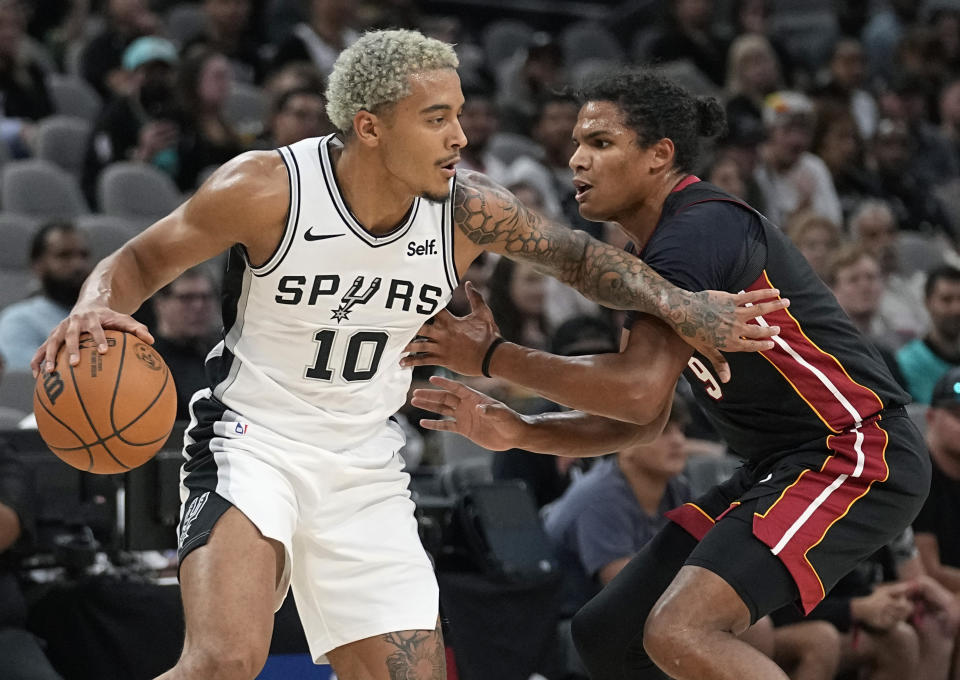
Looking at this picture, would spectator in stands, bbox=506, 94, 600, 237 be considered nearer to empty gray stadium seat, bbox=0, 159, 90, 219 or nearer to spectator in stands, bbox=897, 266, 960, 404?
spectator in stands, bbox=897, 266, 960, 404

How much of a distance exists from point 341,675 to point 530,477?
9.78 ft

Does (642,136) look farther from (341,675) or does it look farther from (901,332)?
(901,332)

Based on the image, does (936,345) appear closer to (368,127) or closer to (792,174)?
(792,174)

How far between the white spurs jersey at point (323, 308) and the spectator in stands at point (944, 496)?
141 inches

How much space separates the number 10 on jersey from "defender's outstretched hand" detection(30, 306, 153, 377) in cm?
56

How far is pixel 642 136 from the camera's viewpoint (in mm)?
4480

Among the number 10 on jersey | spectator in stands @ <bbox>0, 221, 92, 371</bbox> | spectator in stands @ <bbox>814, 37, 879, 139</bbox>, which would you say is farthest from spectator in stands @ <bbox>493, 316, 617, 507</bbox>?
spectator in stands @ <bbox>814, 37, 879, 139</bbox>

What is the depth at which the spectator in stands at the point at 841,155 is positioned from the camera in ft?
38.3

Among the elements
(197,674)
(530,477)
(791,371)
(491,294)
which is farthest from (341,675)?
(491,294)

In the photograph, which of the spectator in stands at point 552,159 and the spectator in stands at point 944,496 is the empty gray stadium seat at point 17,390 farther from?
the spectator in stands at point 944,496

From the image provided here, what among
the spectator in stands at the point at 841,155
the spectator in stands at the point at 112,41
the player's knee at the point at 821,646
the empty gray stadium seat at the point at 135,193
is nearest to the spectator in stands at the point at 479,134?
the empty gray stadium seat at the point at 135,193

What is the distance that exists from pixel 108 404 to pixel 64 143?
6.20 m

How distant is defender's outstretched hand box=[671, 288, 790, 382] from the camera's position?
4.01 m

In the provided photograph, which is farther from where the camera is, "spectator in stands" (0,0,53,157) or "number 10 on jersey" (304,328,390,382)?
"spectator in stands" (0,0,53,157)
